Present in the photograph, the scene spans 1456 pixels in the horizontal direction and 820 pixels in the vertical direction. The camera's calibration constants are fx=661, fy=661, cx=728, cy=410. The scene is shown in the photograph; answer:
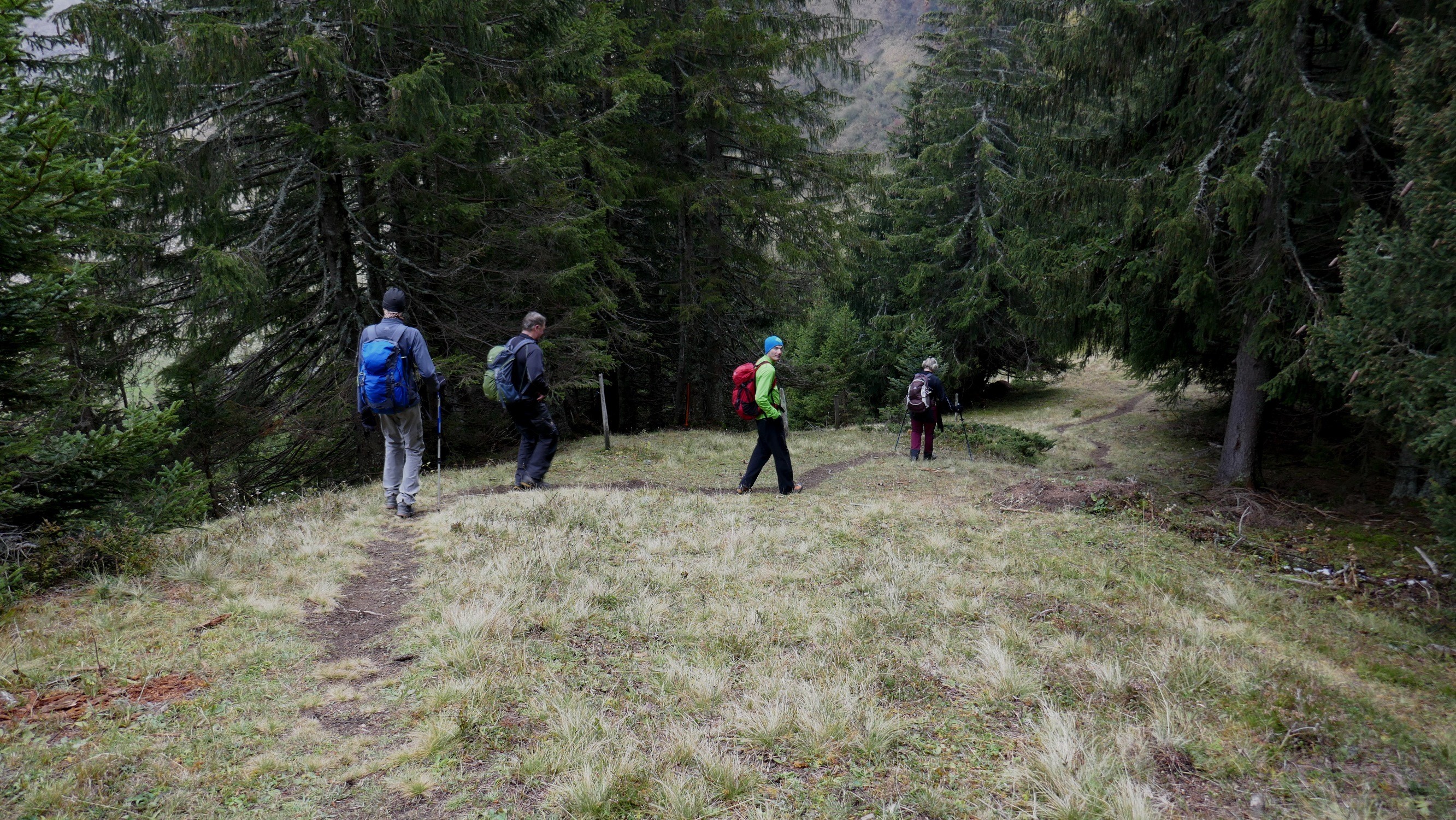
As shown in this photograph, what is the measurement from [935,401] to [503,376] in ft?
29.5

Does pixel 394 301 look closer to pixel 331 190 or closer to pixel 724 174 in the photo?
pixel 331 190

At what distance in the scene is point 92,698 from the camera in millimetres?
3318

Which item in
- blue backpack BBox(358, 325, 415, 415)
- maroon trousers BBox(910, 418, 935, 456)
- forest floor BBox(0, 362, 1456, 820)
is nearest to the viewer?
forest floor BBox(0, 362, 1456, 820)

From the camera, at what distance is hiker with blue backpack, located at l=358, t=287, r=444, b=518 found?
23.2 feet

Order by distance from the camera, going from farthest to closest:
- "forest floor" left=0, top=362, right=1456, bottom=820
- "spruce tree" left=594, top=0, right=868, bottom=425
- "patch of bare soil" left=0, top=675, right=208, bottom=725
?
"spruce tree" left=594, top=0, right=868, bottom=425
"patch of bare soil" left=0, top=675, right=208, bottom=725
"forest floor" left=0, top=362, right=1456, bottom=820

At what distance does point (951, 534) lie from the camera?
23.7ft

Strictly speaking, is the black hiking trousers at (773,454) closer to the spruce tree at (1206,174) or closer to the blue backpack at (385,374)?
the blue backpack at (385,374)

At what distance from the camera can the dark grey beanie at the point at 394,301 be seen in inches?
278

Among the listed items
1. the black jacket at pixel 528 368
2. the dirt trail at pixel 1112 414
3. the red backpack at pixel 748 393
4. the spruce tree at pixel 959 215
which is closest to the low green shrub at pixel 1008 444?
the spruce tree at pixel 959 215

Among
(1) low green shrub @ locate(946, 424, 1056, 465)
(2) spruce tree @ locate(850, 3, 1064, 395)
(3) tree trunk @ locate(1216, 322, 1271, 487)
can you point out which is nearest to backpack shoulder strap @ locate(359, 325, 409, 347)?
(3) tree trunk @ locate(1216, 322, 1271, 487)

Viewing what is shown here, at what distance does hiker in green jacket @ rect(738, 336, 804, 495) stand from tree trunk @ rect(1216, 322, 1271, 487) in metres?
7.60

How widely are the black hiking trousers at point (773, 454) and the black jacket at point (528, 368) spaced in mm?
3015

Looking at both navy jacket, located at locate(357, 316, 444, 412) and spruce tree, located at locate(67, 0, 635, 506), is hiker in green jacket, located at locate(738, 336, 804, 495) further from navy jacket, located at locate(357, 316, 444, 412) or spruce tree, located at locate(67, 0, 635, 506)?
spruce tree, located at locate(67, 0, 635, 506)

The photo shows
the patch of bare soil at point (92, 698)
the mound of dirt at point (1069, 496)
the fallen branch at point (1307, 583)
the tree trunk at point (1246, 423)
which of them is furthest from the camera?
the tree trunk at point (1246, 423)
